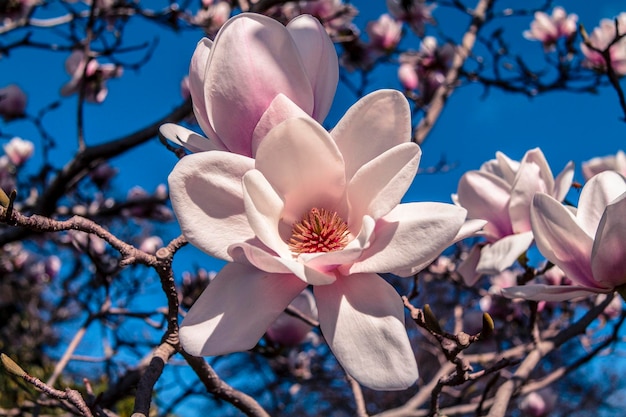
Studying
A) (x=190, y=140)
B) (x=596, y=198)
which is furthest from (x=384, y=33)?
(x=190, y=140)

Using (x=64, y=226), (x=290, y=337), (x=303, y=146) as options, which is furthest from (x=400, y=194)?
(x=290, y=337)

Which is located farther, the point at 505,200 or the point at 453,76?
the point at 453,76

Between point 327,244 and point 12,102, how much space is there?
298cm

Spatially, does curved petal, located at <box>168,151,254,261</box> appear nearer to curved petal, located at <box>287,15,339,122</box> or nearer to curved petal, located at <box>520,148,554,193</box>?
curved petal, located at <box>287,15,339,122</box>

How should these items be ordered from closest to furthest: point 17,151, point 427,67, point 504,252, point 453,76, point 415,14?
point 504,252
point 453,76
point 427,67
point 415,14
point 17,151

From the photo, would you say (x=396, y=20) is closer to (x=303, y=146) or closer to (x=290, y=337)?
(x=290, y=337)

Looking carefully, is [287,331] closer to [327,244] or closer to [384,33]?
[327,244]

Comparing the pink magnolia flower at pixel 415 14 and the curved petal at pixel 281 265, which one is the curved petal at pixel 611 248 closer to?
the curved petal at pixel 281 265

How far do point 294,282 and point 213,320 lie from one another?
0.32 feet

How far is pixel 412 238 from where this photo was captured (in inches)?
21.6

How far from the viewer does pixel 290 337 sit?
5.73ft

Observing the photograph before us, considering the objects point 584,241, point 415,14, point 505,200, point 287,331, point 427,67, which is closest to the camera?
point 584,241

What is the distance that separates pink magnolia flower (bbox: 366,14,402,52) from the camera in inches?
132

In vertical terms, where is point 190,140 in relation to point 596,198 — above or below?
above
